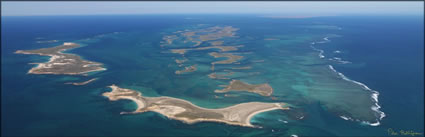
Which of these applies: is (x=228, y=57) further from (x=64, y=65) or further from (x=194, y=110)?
(x=64, y=65)

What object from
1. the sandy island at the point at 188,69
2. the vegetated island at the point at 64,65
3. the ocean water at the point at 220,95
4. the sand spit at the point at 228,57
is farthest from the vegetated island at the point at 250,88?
the vegetated island at the point at 64,65

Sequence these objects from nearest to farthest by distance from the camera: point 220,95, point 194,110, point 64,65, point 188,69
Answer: point 194,110
point 220,95
point 188,69
point 64,65

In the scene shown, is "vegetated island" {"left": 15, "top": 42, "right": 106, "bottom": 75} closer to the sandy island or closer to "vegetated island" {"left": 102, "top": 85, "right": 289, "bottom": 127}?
the sandy island

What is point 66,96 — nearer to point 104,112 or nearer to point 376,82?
point 104,112

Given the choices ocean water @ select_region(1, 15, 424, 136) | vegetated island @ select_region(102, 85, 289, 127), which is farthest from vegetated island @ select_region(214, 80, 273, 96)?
vegetated island @ select_region(102, 85, 289, 127)

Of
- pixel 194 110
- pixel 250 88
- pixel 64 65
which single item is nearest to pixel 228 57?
pixel 250 88

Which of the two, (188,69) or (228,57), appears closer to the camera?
(188,69)
